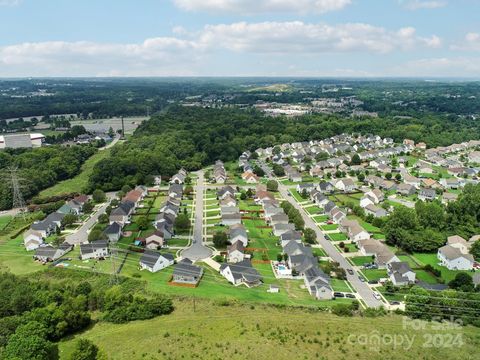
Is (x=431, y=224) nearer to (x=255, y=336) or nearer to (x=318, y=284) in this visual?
(x=318, y=284)

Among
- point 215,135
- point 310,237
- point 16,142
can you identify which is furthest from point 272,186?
point 16,142

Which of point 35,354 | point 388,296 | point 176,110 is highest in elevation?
point 176,110

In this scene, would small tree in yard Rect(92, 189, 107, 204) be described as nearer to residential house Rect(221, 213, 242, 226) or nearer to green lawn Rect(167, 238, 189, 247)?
green lawn Rect(167, 238, 189, 247)

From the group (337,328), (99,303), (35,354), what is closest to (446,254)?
(337,328)

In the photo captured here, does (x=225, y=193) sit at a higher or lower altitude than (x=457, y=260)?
higher

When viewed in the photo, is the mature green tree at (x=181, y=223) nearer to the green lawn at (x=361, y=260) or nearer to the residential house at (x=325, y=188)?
the green lawn at (x=361, y=260)

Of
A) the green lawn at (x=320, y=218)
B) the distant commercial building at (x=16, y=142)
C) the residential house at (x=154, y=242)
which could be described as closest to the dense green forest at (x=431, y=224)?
the green lawn at (x=320, y=218)

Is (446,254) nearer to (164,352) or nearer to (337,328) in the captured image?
(337,328)
